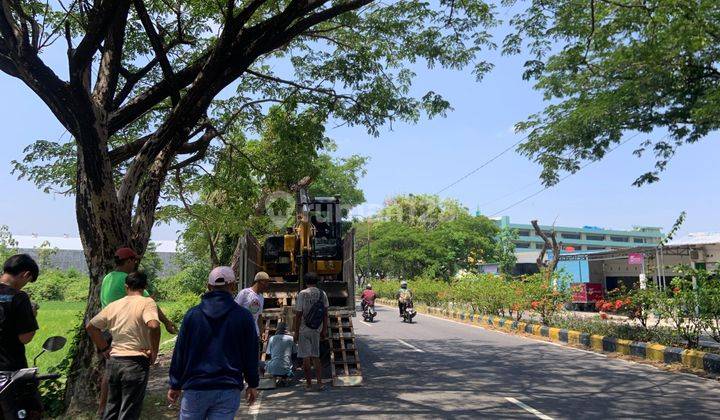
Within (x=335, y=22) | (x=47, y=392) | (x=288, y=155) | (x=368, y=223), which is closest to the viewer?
(x=47, y=392)

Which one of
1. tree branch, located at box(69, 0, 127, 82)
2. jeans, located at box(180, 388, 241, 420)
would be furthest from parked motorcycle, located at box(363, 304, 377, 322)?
jeans, located at box(180, 388, 241, 420)

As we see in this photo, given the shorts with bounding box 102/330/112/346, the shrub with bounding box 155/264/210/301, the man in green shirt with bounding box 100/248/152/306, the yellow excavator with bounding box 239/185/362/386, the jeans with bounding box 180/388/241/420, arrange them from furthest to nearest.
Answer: the shrub with bounding box 155/264/210/301 → the yellow excavator with bounding box 239/185/362/386 → the man in green shirt with bounding box 100/248/152/306 → the shorts with bounding box 102/330/112/346 → the jeans with bounding box 180/388/241/420

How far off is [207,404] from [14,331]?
4.89 ft

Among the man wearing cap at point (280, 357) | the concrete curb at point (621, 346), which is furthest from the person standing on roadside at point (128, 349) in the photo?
the concrete curb at point (621, 346)

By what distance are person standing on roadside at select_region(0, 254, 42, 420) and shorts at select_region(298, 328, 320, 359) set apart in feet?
14.8

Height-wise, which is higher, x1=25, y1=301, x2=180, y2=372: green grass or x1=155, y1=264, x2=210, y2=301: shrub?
x1=155, y1=264, x2=210, y2=301: shrub

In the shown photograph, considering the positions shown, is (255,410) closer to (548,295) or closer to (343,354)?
(343,354)

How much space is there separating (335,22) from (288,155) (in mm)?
2967

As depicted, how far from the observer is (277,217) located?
16016 millimetres

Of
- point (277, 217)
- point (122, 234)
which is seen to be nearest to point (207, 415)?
point (122, 234)

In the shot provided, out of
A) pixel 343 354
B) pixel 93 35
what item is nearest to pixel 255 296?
pixel 343 354

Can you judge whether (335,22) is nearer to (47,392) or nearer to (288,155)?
(288,155)

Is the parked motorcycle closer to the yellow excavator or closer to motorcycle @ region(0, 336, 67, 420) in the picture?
the yellow excavator

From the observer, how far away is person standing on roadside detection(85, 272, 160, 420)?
4258 mm
